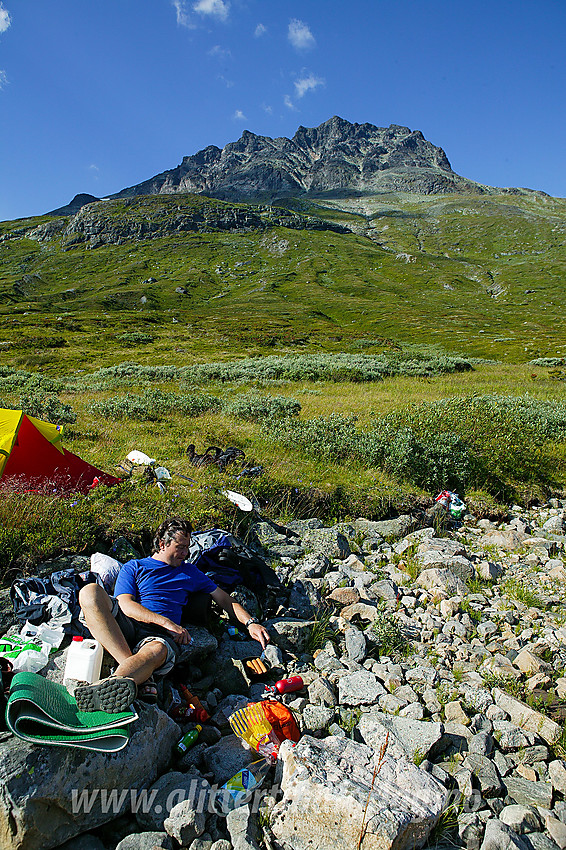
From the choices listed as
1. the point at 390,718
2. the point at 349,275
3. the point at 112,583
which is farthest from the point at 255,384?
the point at 349,275

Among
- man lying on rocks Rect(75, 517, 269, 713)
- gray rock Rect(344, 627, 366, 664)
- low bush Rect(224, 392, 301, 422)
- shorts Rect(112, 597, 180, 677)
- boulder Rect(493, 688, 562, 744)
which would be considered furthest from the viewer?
low bush Rect(224, 392, 301, 422)

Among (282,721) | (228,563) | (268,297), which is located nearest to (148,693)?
(282,721)

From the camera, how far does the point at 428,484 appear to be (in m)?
11.5

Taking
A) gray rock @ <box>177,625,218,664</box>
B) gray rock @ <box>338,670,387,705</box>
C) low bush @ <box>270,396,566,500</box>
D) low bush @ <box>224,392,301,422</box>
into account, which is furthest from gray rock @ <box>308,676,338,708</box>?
low bush @ <box>224,392,301,422</box>

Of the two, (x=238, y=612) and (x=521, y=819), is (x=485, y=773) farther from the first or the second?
(x=238, y=612)

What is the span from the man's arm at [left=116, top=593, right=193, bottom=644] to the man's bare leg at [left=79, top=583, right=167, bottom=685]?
0.92ft

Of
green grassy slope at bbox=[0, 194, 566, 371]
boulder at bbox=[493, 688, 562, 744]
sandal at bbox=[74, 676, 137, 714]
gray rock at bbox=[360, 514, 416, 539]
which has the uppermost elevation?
green grassy slope at bbox=[0, 194, 566, 371]

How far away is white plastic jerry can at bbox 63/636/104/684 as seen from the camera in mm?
4160

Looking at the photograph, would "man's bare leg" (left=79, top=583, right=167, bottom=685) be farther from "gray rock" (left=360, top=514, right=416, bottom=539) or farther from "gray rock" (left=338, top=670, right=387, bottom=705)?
"gray rock" (left=360, top=514, right=416, bottom=539)

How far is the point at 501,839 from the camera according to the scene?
330 centimetres

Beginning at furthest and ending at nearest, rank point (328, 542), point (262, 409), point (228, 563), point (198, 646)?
point (262, 409)
point (328, 542)
point (228, 563)
point (198, 646)

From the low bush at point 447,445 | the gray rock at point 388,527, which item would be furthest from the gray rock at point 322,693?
the low bush at point 447,445

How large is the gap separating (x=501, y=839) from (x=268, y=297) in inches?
4935

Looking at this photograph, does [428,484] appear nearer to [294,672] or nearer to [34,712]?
[294,672]
